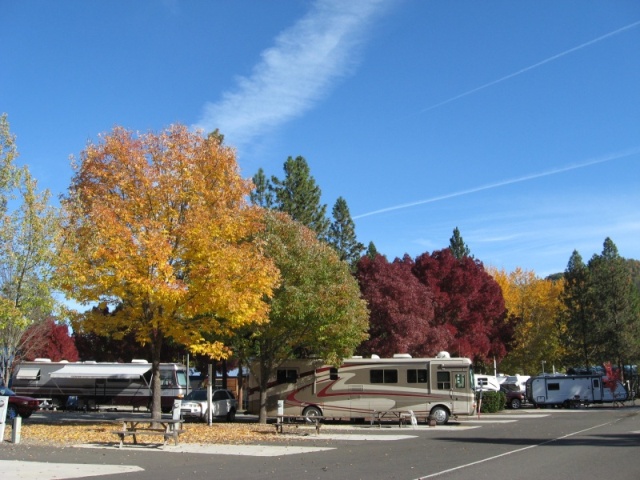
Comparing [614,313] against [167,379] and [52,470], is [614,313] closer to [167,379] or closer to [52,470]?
[167,379]

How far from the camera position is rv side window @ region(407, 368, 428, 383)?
2967 centimetres

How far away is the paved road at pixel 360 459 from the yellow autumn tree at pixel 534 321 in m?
42.1

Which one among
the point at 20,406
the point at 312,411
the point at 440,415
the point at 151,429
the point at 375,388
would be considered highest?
the point at 375,388

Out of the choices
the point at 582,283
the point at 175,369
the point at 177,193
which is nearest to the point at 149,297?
the point at 177,193

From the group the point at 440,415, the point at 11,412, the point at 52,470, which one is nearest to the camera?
the point at 52,470

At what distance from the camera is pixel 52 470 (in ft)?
42.9

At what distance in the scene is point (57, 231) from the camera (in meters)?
21.5

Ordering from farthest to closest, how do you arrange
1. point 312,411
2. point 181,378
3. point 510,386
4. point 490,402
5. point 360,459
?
point 510,386 < point 490,402 < point 181,378 < point 312,411 < point 360,459

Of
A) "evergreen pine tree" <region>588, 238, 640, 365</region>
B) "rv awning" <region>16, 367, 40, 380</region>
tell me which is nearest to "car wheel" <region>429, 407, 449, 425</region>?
"rv awning" <region>16, 367, 40, 380</region>

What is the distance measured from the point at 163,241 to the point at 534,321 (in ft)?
167

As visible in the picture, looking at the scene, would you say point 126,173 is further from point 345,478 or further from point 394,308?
point 394,308

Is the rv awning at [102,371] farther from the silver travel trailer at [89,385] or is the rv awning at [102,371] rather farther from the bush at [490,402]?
the bush at [490,402]

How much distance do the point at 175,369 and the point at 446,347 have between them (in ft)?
54.8

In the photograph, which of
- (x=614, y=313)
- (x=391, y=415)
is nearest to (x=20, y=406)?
(x=391, y=415)
